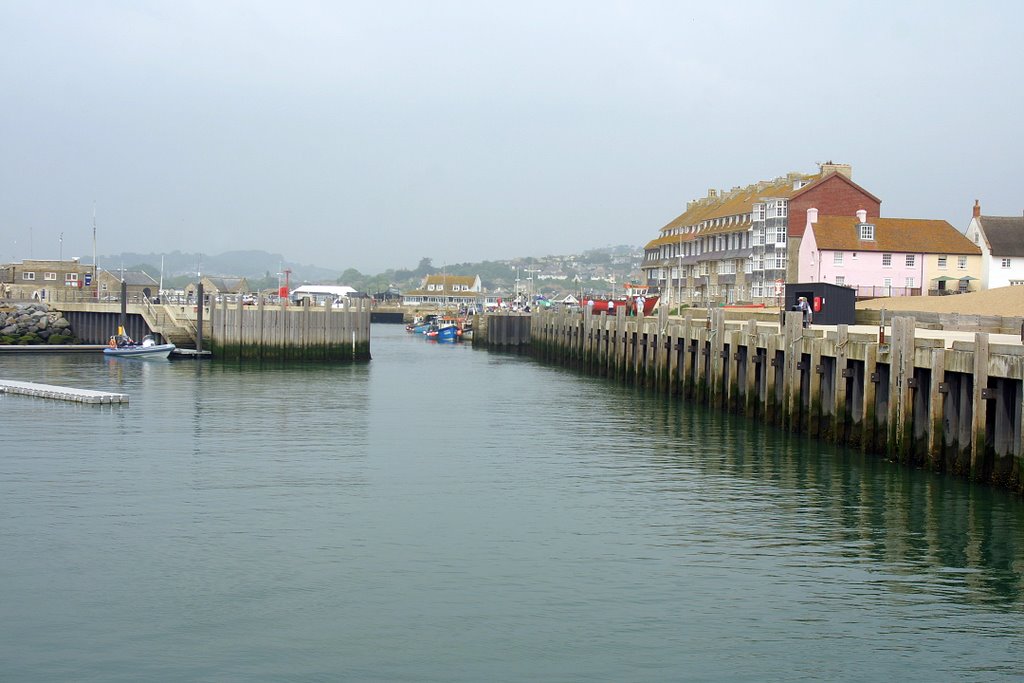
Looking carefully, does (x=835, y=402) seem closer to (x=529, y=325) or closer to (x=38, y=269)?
(x=529, y=325)

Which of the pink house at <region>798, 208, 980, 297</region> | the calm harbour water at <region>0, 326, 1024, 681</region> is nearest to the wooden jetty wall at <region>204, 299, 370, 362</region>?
the pink house at <region>798, 208, 980, 297</region>

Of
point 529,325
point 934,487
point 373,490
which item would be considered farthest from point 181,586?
point 529,325

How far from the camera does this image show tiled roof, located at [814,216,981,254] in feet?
293

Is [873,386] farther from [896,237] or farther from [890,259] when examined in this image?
[896,237]

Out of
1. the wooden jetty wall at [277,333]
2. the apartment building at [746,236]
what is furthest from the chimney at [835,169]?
the wooden jetty wall at [277,333]

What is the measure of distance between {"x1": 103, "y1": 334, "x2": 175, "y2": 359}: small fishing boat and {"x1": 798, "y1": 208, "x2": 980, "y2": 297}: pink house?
1885 inches

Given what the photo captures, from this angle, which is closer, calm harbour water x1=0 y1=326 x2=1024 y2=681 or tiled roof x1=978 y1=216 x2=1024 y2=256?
calm harbour water x1=0 y1=326 x2=1024 y2=681

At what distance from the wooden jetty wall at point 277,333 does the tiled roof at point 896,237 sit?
37327 mm

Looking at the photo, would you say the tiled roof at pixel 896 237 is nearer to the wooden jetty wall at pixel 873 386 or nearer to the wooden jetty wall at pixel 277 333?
the wooden jetty wall at pixel 277 333

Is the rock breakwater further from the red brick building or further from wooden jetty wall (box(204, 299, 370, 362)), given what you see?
the red brick building

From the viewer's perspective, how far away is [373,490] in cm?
2902

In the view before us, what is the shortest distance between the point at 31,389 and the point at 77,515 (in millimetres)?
28761

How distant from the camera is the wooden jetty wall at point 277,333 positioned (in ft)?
263

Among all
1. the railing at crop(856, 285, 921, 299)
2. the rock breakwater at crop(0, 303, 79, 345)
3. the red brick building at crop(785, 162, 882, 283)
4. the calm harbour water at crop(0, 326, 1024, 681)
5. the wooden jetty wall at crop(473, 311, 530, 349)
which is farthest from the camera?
the wooden jetty wall at crop(473, 311, 530, 349)
